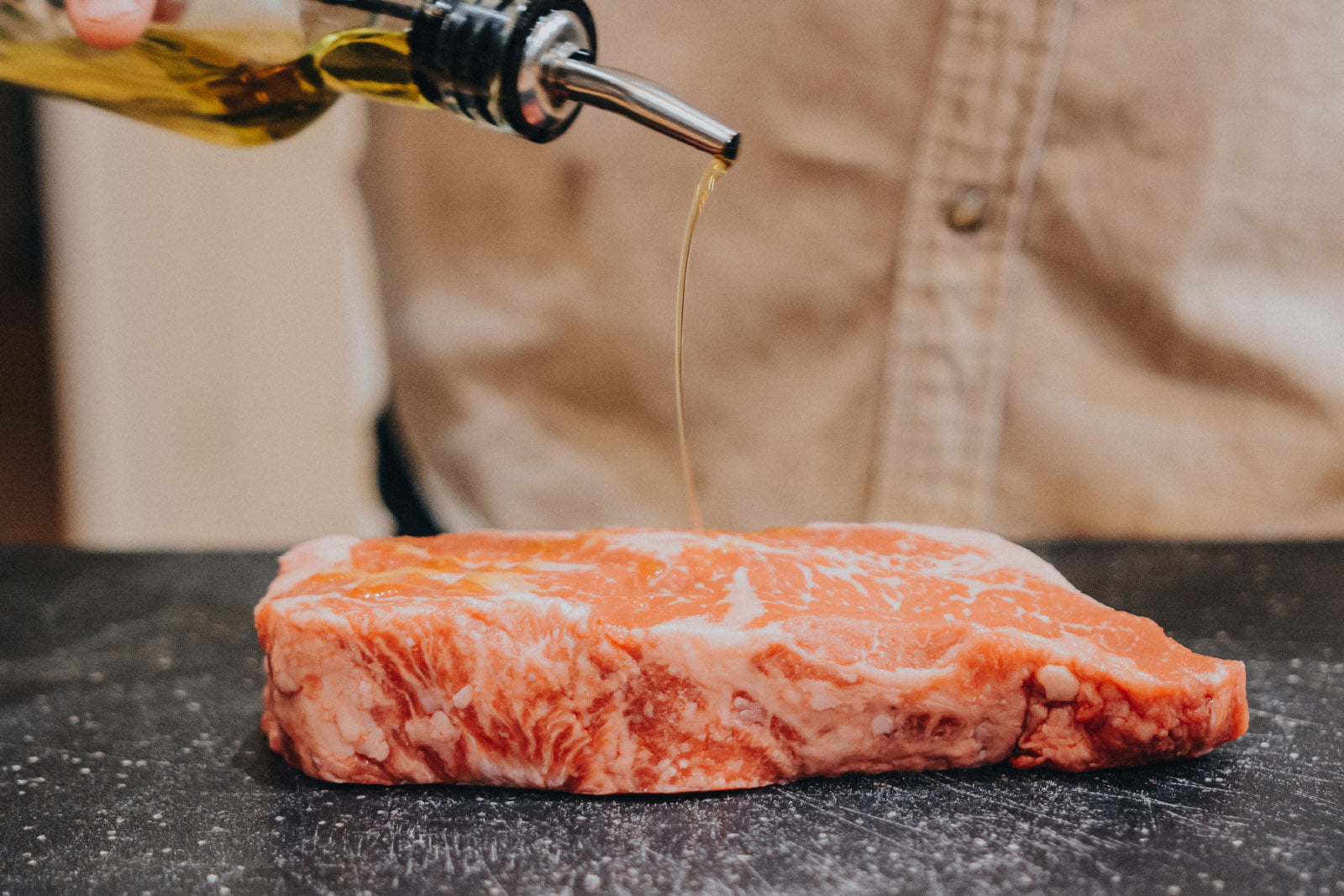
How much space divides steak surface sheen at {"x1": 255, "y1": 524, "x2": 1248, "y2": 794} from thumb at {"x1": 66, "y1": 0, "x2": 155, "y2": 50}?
57 cm

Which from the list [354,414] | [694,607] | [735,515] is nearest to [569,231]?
[735,515]

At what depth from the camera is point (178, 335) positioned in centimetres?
358

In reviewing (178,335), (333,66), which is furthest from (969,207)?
(178,335)

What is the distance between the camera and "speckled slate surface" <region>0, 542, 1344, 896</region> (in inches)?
33.5

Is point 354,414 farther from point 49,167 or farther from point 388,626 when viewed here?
point 388,626

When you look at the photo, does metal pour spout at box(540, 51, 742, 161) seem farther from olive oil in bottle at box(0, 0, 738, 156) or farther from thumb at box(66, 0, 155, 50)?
thumb at box(66, 0, 155, 50)

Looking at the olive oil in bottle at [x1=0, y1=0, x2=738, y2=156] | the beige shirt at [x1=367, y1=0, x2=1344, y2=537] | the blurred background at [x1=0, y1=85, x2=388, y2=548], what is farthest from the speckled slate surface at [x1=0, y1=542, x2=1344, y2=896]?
the blurred background at [x1=0, y1=85, x2=388, y2=548]

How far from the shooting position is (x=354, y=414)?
11.9ft

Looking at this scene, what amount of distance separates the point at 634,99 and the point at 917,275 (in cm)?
74

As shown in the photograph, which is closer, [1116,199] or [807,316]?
[1116,199]

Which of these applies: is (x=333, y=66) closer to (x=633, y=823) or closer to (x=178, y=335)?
(x=633, y=823)

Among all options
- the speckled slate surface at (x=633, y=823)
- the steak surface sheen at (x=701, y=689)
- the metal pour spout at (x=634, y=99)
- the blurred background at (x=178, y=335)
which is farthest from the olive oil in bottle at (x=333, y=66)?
the blurred background at (x=178, y=335)

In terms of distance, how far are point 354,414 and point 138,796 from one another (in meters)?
2.74

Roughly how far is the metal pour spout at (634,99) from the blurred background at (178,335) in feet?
7.74
